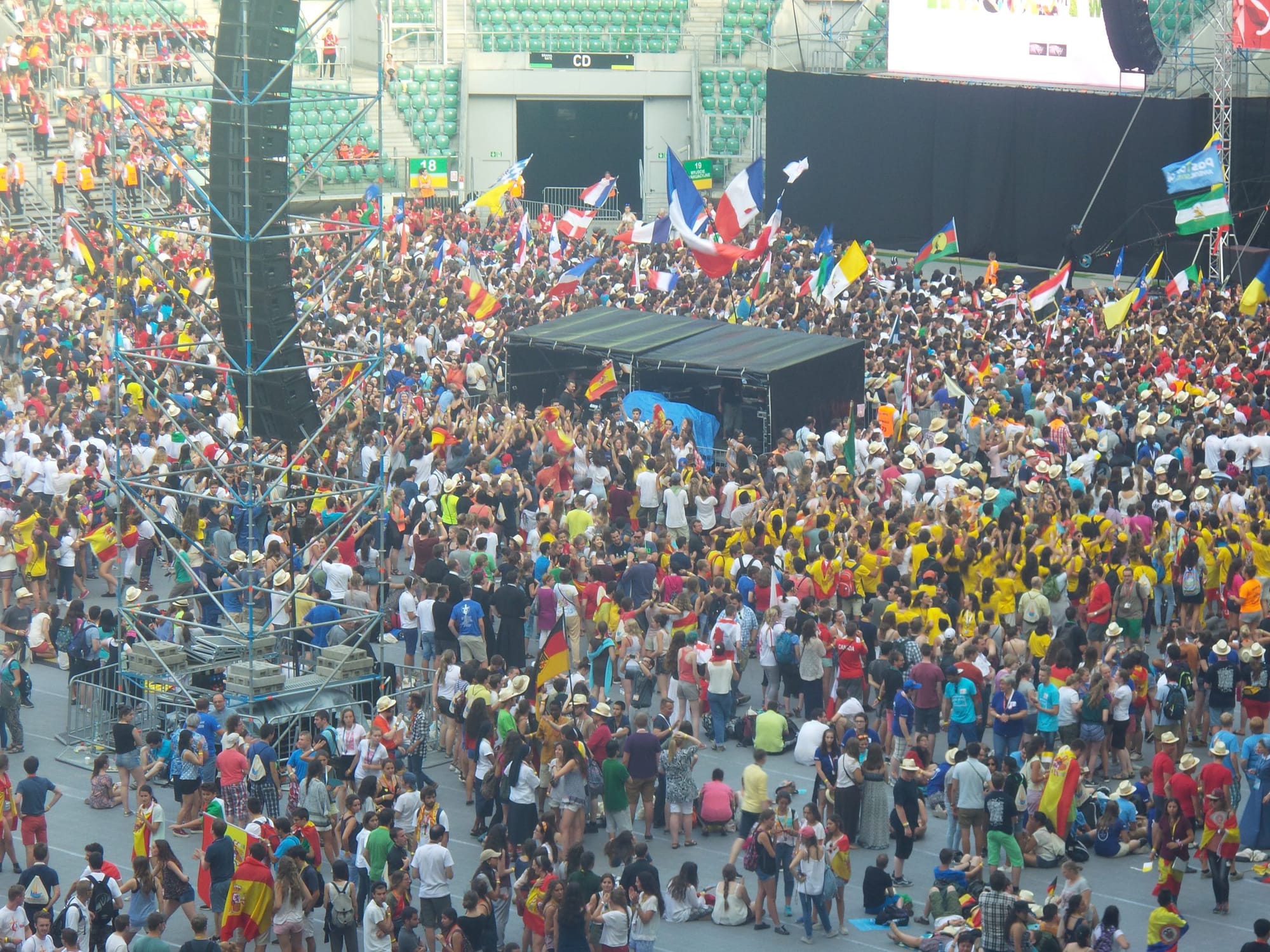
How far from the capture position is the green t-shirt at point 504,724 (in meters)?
16.0

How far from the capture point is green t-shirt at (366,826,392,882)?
14.0 m

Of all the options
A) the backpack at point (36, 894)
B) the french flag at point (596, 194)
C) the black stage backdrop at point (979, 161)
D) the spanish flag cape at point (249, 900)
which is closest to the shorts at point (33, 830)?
the backpack at point (36, 894)

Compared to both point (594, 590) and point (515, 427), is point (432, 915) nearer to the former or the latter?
point (594, 590)

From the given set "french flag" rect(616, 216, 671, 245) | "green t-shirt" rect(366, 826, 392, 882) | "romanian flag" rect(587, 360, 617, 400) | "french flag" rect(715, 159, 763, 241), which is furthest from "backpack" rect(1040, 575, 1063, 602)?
"french flag" rect(616, 216, 671, 245)

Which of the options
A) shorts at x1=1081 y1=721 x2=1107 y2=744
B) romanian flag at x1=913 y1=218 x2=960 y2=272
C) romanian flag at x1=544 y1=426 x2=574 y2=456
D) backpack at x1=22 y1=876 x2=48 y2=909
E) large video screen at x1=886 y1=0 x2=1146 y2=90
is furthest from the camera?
large video screen at x1=886 y1=0 x2=1146 y2=90

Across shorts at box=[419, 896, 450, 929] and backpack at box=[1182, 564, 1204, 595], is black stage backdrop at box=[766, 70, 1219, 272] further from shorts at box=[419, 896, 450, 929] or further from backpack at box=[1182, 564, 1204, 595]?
shorts at box=[419, 896, 450, 929]

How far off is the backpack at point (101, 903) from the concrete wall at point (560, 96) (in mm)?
36850

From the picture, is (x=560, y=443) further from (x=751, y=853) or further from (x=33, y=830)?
(x=33, y=830)

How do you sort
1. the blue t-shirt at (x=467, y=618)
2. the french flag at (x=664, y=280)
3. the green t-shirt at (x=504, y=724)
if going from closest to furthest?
the green t-shirt at (x=504, y=724) < the blue t-shirt at (x=467, y=618) < the french flag at (x=664, y=280)

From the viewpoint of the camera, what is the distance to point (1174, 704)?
16.6 metres

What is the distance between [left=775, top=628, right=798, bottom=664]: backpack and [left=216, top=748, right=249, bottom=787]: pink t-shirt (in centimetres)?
553

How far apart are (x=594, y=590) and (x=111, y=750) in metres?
5.04

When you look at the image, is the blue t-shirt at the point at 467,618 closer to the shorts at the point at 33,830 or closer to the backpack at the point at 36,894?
the shorts at the point at 33,830

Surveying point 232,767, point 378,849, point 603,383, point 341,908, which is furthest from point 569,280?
point 341,908
